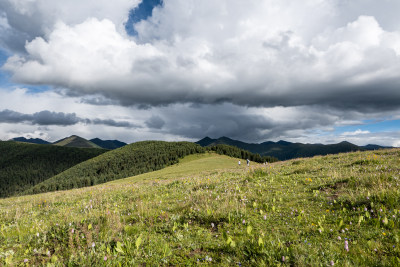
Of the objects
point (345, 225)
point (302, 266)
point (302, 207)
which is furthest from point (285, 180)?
point (302, 266)

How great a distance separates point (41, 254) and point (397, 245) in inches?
312

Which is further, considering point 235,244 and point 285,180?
point 285,180

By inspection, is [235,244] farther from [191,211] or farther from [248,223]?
[191,211]

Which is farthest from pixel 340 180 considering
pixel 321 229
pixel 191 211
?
pixel 191 211

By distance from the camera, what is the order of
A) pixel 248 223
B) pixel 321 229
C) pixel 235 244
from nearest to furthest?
pixel 235 244, pixel 321 229, pixel 248 223

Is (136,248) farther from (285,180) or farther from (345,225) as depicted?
(285,180)

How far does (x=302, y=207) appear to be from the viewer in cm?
707

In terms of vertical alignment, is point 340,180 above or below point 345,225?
above

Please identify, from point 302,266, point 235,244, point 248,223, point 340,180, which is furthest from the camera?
point 340,180

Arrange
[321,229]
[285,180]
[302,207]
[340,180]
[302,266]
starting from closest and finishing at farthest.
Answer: [302,266] < [321,229] < [302,207] < [340,180] < [285,180]

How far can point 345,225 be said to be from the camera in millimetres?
5500

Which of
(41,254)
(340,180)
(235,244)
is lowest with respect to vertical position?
(41,254)

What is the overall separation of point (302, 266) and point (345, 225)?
2639 millimetres

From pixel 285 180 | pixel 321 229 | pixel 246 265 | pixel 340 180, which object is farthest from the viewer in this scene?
pixel 285 180
